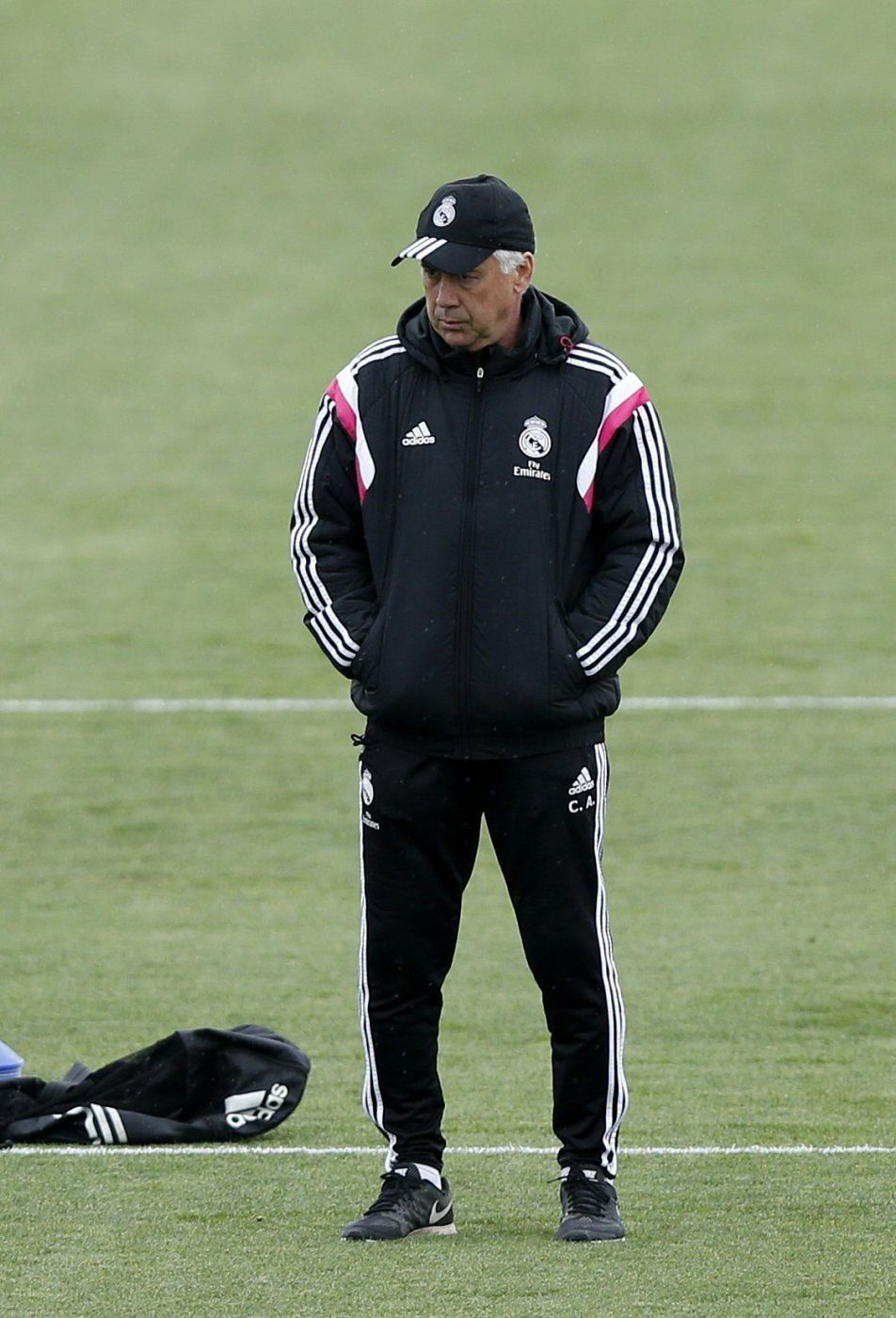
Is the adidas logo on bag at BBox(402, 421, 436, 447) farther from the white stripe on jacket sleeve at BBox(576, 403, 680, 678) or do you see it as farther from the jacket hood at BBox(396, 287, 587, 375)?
the white stripe on jacket sleeve at BBox(576, 403, 680, 678)

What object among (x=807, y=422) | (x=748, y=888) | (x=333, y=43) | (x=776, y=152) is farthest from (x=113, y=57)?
(x=748, y=888)

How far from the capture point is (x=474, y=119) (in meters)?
23.5

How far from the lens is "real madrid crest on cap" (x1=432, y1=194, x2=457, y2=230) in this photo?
14.6ft

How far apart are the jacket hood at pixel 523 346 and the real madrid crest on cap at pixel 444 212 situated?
0.63 feet

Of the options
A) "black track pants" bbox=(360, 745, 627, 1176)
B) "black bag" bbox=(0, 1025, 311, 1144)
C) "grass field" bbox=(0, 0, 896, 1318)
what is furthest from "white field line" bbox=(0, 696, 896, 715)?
"black track pants" bbox=(360, 745, 627, 1176)

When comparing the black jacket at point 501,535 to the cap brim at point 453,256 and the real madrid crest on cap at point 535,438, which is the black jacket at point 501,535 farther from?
the cap brim at point 453,256

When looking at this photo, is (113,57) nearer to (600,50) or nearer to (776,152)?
(600,50)

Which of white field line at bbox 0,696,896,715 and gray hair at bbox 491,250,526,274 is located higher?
gray hair at bbox 491,250,526,274

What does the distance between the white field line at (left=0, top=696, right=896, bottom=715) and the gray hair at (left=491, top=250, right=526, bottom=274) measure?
20.8 feet

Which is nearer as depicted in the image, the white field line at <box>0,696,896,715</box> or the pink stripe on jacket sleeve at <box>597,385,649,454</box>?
the pink stripe on jacket sleeve at <box>597,385,649,454</box>

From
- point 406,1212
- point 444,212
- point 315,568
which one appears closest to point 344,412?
point 315,568

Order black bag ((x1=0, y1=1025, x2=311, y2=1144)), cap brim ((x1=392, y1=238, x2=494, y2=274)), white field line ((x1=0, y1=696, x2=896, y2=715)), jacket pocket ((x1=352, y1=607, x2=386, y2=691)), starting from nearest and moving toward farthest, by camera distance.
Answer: cap brim ((x1=392, y1=238, x2=494, y2=274)) → jacket pocket ((x1=352, y1=607, x2=386, y2=691)) → black bag ((x1=0, y1=1025, x2=311, y2=1144)) → white field line ((x1=0, y1=696, x2=896, y2=715))

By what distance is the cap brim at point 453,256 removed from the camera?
14.4ft

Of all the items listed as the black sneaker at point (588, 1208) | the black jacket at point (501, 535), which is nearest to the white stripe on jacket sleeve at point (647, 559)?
the black jacket at point (501, 535)
